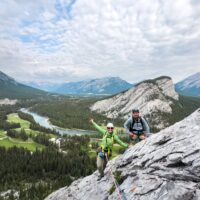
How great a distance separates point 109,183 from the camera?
28.3m

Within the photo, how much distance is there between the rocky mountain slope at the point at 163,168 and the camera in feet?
62.2

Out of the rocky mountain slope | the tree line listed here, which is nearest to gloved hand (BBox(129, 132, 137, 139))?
the rocky mountain slope

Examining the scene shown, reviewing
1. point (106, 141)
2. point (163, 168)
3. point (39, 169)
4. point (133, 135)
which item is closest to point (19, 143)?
point (39, 169)

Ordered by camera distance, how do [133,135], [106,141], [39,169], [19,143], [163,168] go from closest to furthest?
[163,168] → [106,141] → [133,135] → [39,169] → [19,143]

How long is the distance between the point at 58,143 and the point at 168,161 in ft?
521

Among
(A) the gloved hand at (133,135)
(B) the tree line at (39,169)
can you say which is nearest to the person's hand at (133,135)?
(A) the gloved hand at (133,135)

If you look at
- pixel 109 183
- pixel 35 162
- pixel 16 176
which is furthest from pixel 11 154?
pixel 109 183

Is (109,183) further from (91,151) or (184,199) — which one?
(91,151)

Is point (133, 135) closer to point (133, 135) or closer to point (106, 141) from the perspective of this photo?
point (133, 135)

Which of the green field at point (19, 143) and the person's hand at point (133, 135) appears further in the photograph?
the green field at point (19, 143)

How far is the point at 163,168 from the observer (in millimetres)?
21828

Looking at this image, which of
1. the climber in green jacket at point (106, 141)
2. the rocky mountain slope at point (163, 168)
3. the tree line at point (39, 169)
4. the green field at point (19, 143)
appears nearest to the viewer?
the rocky mountain slope at point (163, 168)

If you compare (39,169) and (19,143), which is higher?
(19,143)

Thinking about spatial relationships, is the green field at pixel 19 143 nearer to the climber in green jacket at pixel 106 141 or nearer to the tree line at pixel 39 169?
the tree line at pixel 39 169
